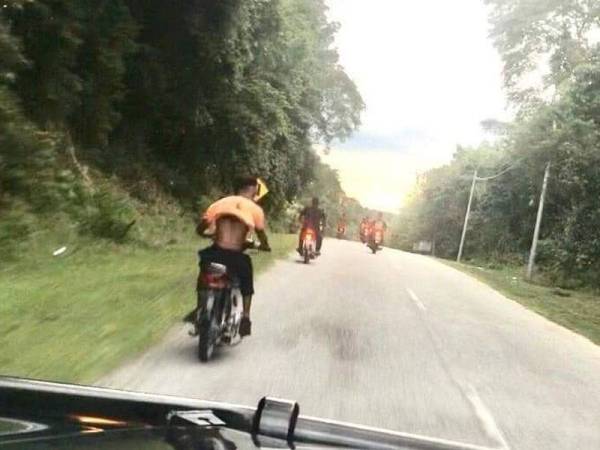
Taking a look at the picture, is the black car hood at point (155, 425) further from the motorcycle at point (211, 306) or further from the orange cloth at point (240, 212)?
the orange cloth at point (240, 212)

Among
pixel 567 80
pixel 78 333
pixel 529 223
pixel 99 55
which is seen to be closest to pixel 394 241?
pixel 529 223

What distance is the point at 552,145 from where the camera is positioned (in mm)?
26312

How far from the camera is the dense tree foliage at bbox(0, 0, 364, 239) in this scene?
13.3m

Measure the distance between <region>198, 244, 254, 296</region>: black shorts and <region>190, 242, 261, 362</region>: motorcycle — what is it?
0.26 ft

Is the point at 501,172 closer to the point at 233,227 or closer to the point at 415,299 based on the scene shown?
the point at 415,299

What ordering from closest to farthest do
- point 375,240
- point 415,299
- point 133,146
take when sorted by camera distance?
point 415,299 → point 133,146 → point 375,240

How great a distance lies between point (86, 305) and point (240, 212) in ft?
8.52

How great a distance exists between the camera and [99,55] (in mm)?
14891

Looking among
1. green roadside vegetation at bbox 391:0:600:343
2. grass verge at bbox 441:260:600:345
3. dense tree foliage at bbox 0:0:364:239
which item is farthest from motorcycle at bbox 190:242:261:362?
green roadside vegetation at bbox 391:0:600:343

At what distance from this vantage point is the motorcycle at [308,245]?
16594 millimetres

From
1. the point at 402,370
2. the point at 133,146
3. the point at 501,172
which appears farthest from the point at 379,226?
the point at 402,370

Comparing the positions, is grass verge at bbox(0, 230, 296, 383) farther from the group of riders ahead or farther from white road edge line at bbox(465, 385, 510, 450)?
white road edge line at bbox(465, 385, 510, 450)

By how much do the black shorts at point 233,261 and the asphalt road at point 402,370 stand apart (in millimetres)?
618

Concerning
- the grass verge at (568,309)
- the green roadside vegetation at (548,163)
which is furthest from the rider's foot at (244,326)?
the green roadside vegetation at (548,163)
